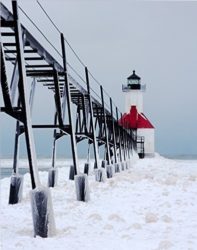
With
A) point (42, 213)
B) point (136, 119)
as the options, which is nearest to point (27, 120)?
point (42, 213)

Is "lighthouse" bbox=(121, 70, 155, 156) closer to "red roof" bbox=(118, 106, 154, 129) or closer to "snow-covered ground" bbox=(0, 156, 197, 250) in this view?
"red roof" bbox=(118, 106, 154, 129)

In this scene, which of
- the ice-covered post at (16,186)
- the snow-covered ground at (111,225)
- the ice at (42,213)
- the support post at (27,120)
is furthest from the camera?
the ice-covered post at (16,186)

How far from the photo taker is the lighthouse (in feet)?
175

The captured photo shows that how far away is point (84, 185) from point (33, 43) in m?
3.00

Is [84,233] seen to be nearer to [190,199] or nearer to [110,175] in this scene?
[190,199]

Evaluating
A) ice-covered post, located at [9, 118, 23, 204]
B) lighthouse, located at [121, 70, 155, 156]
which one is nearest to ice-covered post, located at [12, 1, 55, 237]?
ice-covered post, located at [9, 118, 23, 204]

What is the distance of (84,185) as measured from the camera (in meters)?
8.87

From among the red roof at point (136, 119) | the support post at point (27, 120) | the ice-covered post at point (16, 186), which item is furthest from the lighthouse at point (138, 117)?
the support post at point (27, 120)

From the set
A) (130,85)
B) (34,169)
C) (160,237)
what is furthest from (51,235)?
(130,85)

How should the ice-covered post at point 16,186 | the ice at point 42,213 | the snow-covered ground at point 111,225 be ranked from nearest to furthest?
the snow-covered ground at point 111,225
the ice at point 42,213
the ice-covered post at point 16,186

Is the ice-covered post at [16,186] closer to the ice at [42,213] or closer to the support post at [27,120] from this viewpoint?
the support post at [27,120]

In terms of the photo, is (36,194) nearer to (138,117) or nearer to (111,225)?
(111,225)

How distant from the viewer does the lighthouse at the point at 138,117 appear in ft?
175

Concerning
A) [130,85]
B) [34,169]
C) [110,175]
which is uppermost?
[130,85]
